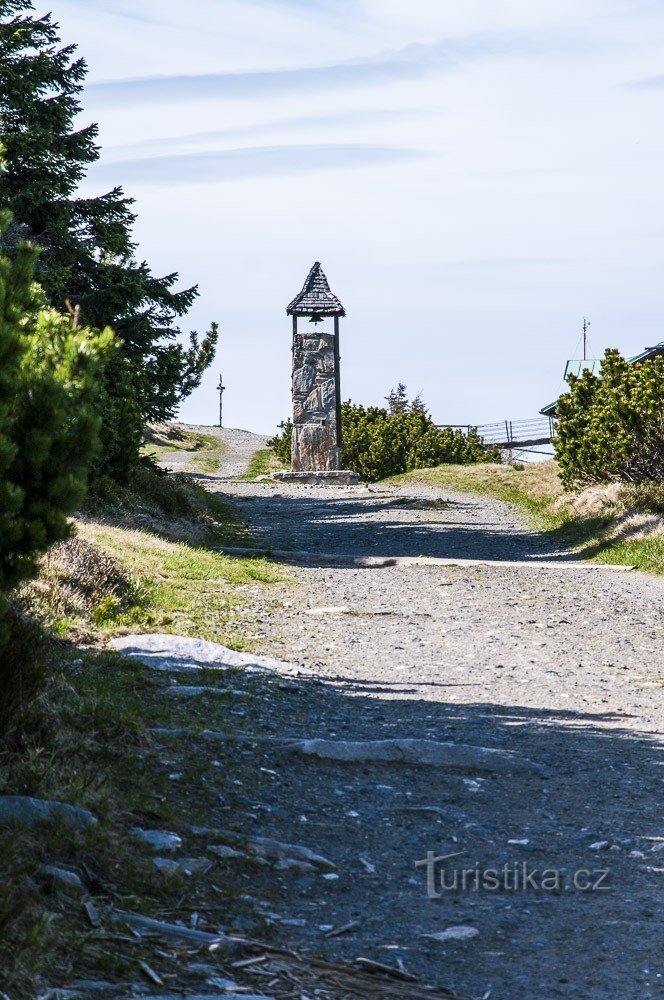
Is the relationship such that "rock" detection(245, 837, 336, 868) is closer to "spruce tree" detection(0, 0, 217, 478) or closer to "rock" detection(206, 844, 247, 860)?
"rock" detection(206, 844, 247, 860)

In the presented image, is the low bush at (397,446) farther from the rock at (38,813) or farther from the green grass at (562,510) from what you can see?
the rock at (38,813)

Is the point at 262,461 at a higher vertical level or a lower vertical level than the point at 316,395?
lower

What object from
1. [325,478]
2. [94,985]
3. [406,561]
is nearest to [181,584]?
[406,561]

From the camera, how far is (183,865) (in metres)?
4.92

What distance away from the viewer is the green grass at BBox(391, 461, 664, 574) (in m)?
18.3

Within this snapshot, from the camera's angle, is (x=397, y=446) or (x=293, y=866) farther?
(x=397, y=446)

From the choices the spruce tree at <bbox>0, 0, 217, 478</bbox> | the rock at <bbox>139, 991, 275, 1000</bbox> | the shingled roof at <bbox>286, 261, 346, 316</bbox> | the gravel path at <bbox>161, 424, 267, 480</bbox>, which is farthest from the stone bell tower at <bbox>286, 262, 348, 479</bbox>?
the rock at <bbox>139, 991, 275, 1000</bbox>

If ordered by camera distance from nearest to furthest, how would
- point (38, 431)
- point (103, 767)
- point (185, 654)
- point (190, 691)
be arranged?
point (38, 431) < point (103, 767) < point (190, 691) < point (185, 654)

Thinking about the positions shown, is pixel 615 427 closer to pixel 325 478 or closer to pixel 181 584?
pixel 181 584

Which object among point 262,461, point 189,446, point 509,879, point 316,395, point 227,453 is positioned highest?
point 316,395

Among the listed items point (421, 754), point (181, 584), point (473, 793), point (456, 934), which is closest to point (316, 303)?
point (181, 584)

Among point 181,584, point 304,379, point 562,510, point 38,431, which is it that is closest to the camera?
point 38,431

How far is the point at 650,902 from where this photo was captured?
4828 millimetres

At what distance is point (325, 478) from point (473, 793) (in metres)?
32.0
